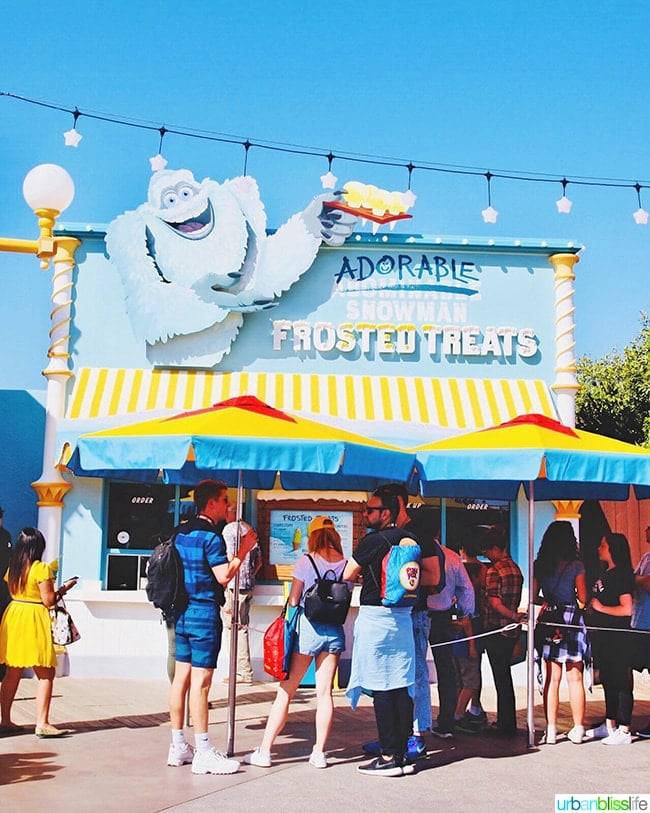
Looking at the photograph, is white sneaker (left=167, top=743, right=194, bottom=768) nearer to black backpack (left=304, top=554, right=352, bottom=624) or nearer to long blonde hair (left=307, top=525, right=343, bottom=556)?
black backpack (left=304, top=554, right=352, bottom=624)

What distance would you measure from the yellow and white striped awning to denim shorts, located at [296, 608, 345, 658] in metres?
5.12

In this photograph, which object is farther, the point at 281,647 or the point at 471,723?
the point at 471,723

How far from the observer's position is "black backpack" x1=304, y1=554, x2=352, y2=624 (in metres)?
7.12

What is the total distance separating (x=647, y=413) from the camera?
2355cm

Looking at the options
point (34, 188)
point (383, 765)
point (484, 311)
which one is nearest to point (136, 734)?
point (383, 765)

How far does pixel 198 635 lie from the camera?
7.02 m

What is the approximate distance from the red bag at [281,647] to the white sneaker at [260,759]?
1.73ft

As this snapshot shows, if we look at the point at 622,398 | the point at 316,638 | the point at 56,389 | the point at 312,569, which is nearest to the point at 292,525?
the point at 56,389

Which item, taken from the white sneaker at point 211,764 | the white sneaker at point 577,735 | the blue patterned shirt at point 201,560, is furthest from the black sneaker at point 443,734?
the blue patterned shirt at point 201,560

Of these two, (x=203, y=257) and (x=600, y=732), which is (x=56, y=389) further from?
(x=600, y=732)

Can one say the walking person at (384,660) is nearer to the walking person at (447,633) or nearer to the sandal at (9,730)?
the walking person at (447,633)

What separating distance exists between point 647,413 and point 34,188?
18.1m

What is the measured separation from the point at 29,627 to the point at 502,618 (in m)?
3.89

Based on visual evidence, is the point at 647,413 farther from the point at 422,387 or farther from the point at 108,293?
the point at 108,293
